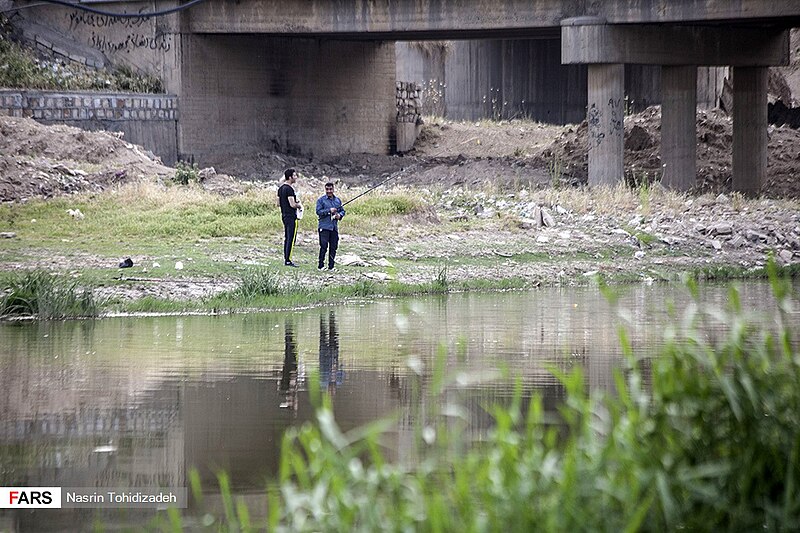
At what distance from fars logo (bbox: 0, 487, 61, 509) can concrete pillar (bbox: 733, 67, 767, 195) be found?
3462 cm

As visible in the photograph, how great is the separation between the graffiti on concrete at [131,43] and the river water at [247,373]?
23.5 meters

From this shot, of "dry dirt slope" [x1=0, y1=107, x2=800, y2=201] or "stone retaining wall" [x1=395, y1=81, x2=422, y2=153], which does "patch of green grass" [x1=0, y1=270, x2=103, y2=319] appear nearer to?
"dry dirt slope" [x1=0, y1=107, x2=800, y2=201]

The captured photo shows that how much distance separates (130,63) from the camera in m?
44.1

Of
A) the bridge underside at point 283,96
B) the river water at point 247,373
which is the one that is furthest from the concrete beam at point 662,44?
the river water at point 247,373

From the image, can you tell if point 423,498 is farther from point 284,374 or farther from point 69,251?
point 69,251

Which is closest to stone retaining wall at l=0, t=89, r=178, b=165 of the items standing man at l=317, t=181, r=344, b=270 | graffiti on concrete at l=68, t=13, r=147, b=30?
graffiti on concrete at l=68, t=13, r=147, b=30

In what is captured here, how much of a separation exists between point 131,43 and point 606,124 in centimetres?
1622

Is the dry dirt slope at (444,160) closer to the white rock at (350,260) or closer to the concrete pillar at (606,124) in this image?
the concrete pillar at (606,124)

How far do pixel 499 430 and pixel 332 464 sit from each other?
0.81m

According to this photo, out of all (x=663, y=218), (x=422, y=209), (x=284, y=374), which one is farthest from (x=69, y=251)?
(x=663, y=218)

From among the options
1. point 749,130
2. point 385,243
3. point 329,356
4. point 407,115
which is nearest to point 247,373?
point 329,356

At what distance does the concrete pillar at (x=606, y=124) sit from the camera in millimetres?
37469

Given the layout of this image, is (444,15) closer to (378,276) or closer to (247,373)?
(378,276)

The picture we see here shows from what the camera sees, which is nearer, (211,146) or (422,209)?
(422,209)
